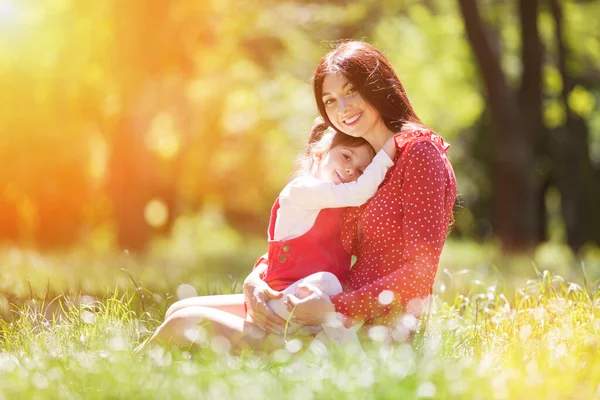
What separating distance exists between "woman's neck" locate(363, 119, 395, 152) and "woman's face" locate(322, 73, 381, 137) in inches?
0.9

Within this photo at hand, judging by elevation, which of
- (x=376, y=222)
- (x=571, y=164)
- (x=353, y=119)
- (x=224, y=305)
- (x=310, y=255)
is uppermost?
(x=353, y=119)

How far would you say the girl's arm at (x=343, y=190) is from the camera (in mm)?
4312

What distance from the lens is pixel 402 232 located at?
4.32m

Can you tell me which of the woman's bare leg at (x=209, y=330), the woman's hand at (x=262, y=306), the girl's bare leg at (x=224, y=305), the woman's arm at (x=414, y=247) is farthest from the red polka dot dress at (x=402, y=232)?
the girl's bare leg at (x=224, y=305)

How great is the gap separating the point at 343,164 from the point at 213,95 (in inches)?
719

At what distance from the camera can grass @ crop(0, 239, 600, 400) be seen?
11.1 ft

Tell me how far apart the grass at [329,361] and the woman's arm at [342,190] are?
0.61 metres

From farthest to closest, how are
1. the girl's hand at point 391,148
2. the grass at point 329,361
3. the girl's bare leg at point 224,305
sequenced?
the girl's bare leg at point 224,305 < the girl's hand at point 391,148 < the grass at point 329,361

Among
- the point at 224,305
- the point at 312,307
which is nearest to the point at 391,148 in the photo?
the point at 312,307

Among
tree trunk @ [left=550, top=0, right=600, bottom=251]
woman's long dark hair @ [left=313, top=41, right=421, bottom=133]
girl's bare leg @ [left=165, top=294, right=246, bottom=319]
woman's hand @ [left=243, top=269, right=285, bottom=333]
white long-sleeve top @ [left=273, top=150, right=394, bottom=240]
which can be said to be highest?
woman's long dark hair @ [left=313, top=41, right=421, bottom=133]

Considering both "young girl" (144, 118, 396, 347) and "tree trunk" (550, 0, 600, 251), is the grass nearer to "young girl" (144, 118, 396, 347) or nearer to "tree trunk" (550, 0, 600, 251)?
"young girl" (144, 118, 396, 347)

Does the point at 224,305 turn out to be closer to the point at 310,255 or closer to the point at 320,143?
the point at 310,255

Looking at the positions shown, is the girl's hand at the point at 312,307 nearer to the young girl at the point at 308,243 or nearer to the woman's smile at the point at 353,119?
the young girl at the point at 308,243

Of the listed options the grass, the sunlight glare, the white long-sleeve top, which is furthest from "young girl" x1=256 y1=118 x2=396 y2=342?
the sunlight glare
